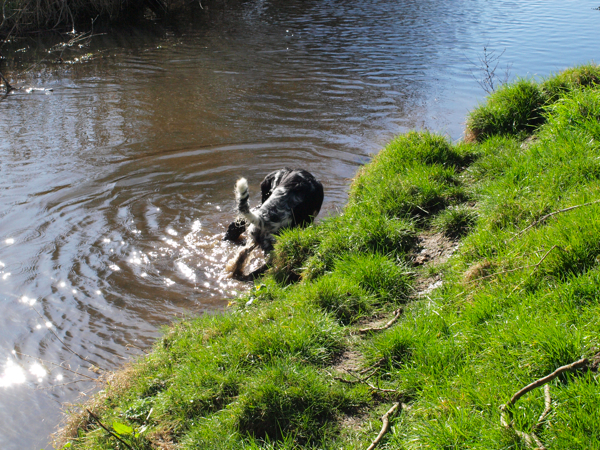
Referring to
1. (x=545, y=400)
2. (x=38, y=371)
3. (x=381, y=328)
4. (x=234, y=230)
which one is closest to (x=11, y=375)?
(x=38, y=371)

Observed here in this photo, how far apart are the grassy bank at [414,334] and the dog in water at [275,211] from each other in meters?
0.61

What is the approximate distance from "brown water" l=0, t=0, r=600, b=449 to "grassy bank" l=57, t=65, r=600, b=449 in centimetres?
94

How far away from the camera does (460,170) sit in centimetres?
541

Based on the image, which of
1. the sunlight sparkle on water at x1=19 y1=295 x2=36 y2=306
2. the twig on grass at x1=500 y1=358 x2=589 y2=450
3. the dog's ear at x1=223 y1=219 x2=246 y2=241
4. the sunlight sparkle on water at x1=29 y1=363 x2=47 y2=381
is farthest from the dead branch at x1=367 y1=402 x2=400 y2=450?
the sunlight sparkle on water at x1=19 y1=295 x2=36 y2=306

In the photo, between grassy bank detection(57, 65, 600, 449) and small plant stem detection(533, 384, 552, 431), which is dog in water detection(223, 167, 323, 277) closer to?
Answer: grassy bank detection(57, 65, 600, 449)

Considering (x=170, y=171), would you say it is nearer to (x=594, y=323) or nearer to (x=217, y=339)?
(x=217, y=339)

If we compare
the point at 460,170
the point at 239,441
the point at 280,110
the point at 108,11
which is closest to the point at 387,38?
the point at 280,110

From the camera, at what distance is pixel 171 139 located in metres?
9.16

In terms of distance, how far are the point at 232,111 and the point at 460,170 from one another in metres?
6.29

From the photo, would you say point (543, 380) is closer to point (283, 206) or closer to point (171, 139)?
point (283, 206)

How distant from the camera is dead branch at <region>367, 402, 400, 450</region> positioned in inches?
96.8

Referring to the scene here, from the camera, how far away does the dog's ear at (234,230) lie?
20.0ft

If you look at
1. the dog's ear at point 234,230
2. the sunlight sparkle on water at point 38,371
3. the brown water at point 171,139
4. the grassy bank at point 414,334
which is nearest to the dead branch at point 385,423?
the grassy bank at point 414,334

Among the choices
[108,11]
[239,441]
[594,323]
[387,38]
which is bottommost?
[239,441]
